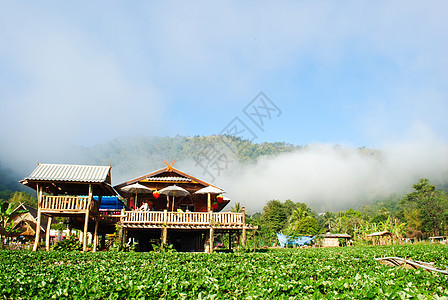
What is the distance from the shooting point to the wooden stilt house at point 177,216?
20.0 meters

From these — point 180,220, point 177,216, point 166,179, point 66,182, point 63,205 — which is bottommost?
point 180,220

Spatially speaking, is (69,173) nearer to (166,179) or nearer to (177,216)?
(166,179)

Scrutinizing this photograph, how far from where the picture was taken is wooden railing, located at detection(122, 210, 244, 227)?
1980 centimetres

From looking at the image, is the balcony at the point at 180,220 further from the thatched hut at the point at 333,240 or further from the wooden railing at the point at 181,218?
the thatched hut at the point at 333,240

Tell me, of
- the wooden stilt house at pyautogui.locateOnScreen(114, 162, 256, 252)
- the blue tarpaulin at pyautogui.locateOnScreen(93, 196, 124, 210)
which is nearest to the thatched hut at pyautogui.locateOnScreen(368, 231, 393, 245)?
the wooden stilt house at pyautogui.locateOnScreen(114, 162, 256, 252)

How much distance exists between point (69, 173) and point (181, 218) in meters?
6.90

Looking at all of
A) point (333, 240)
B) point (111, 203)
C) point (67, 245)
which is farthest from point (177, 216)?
point (333, 240)

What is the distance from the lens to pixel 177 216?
20516 mm

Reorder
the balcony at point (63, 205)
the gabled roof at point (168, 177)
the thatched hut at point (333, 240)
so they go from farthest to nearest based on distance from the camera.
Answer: the thatched hut at point (333, 240)
the gabled roof at point (168, 177)
the balcony at point (63, 205)

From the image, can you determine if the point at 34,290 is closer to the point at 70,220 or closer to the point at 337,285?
the point at 337,285

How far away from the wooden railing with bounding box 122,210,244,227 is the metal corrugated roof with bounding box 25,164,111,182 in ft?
9.15

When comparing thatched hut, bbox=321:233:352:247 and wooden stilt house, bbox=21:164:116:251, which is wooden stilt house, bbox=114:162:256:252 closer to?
wooden stilt house, bbox=21:164:116:251

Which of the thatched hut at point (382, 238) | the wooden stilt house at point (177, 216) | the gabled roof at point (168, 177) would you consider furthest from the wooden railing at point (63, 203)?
the thatched hut at point (382, 238)

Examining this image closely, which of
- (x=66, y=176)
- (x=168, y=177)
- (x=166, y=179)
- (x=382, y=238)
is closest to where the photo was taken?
(x=66, y=176)
